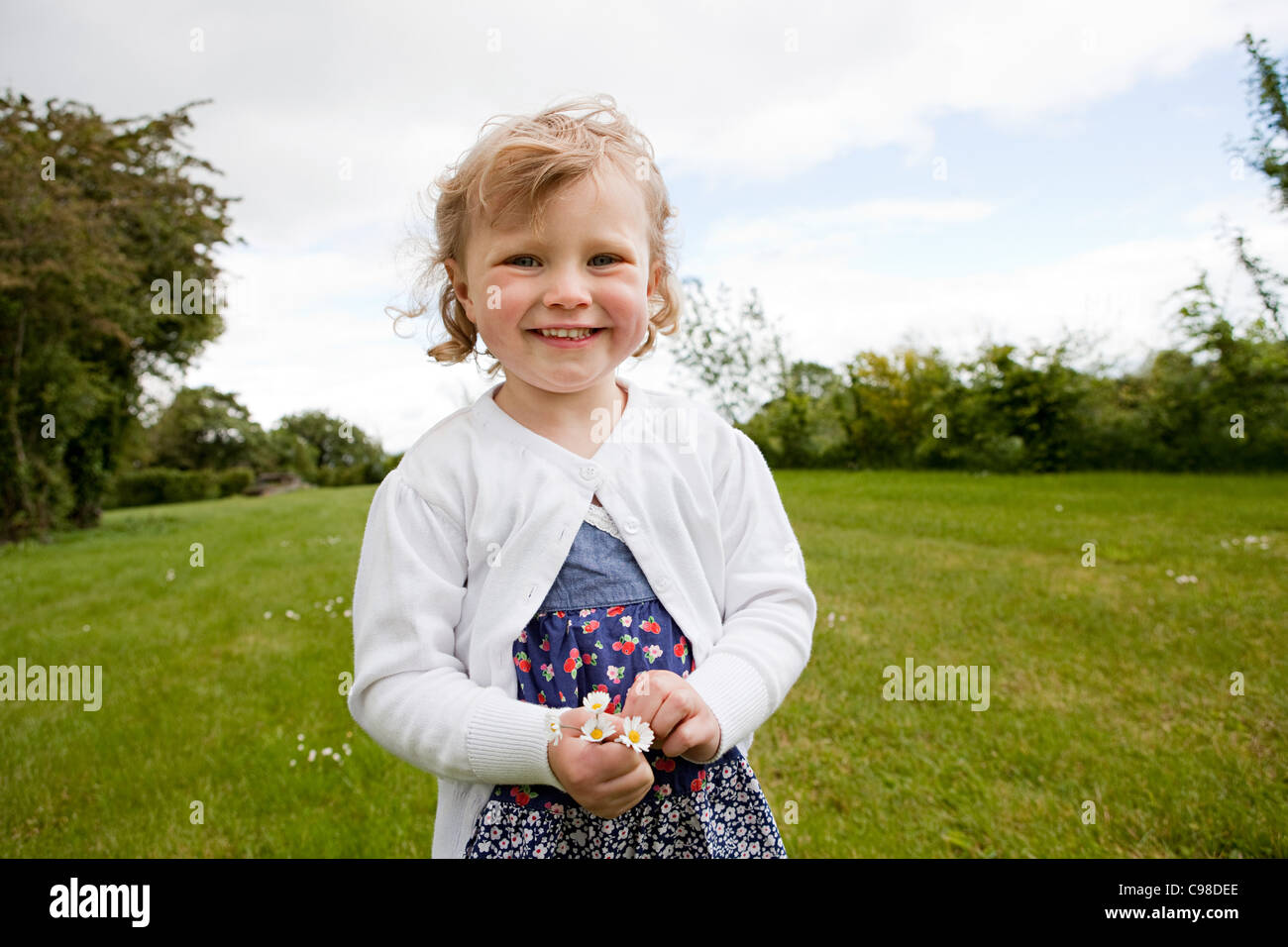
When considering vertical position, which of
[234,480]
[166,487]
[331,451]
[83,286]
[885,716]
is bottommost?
[166,487]

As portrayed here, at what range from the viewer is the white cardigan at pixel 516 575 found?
1374 mm

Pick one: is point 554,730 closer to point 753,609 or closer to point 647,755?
point 647,755

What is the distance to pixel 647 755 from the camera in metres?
1.49

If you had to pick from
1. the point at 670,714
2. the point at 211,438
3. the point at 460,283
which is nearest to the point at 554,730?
the point at 670,714

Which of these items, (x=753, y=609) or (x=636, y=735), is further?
(x=753, y=609)

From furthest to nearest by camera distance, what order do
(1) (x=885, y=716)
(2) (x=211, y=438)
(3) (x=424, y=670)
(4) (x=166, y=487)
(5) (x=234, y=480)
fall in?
(2) (x=211, y=438)
(5) (x=234, y=480)
(4) (x=166, y=487)
(1) (x=885, y=716)
(3) (x=424, y=670)

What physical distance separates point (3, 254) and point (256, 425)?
24.2 metres

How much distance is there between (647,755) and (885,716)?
321cm

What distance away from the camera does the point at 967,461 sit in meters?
16.1

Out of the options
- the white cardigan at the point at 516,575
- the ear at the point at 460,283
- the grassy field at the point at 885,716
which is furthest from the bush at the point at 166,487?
the white cardigan at the point at 516,575

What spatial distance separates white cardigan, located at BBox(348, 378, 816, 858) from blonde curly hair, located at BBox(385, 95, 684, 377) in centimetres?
29

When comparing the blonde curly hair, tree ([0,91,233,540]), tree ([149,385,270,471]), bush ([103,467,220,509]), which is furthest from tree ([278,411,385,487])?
the blonde curly hair

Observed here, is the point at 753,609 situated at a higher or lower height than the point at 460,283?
lower

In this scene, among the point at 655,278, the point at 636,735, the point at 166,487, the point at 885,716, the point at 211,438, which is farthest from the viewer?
the point at 211,438
